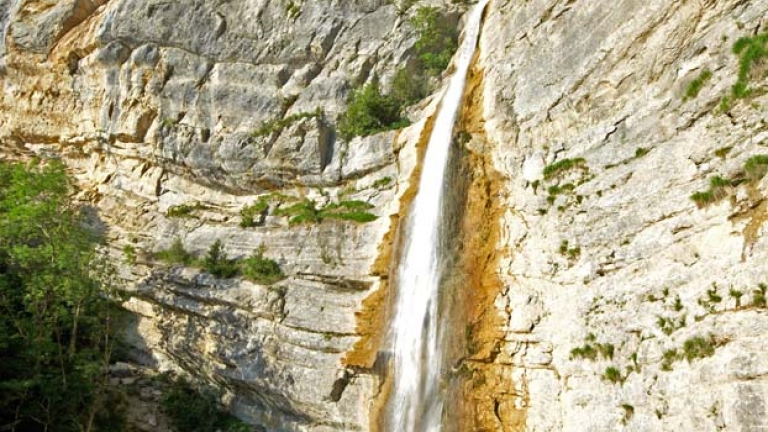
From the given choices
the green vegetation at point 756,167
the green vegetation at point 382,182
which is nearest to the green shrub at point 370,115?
the green vegetation at point 382,182

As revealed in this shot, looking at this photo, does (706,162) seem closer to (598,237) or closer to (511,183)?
(598,237)

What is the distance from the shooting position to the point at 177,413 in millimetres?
17797

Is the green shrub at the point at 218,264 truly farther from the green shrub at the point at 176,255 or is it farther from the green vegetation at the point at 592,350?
the green vegetation at the point at 592,350

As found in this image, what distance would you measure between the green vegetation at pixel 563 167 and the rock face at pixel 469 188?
8cm

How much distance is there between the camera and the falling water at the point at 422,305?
14102 millimetres

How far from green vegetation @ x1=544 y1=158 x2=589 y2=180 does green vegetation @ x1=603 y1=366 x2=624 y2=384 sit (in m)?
4.17

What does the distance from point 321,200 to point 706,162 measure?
12525 millimetres

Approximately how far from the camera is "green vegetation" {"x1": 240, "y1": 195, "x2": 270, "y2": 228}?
20219mm

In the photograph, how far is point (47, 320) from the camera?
1588 cm

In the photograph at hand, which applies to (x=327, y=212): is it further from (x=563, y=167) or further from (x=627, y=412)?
(x=627, y=412)

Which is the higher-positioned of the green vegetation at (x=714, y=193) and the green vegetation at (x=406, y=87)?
the green vegetation at (x=406, y=87)

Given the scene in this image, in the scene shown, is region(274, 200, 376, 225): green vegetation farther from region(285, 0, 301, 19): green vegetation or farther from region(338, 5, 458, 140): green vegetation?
region(285, 0, 301, 19): green vegetation

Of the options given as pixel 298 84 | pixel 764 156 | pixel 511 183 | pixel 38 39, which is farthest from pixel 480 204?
pixel 38 39

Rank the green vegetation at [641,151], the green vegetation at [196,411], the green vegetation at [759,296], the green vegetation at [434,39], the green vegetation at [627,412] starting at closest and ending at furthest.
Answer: the green vegetation at [759,296]
the green vegetation at [627,412]
the green vegetation at [641,151]
the green vegetation at [196,411]
the green vegetation at [434,39]
